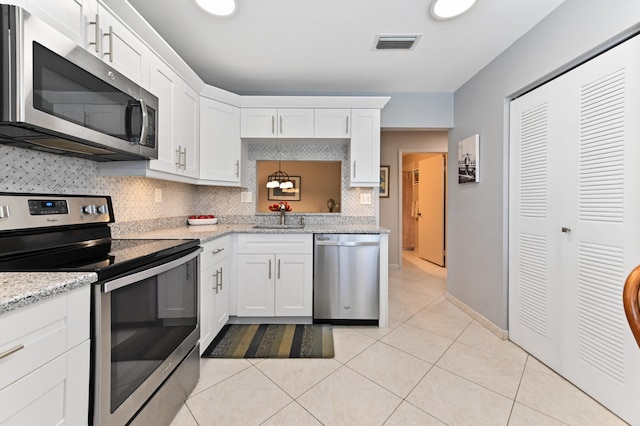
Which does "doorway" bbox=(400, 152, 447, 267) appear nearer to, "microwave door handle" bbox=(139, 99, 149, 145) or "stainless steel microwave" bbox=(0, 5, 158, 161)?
"microwave door handle" bbox=(139, 99, 149, 145)

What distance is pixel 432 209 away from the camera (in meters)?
5.50

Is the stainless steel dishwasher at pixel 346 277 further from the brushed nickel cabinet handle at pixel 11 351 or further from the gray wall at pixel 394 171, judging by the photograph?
the gray wall at pixel 394 171

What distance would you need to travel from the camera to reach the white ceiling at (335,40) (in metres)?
1.84

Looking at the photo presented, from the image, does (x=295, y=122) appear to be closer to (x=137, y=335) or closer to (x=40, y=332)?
(x=137, y=335)

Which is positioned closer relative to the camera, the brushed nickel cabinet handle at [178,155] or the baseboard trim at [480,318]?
the brushed nickel cabinet handle at [178,155]

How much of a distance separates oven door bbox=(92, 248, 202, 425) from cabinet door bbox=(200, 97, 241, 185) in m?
1.25

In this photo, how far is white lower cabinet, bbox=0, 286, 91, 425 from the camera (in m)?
0.70

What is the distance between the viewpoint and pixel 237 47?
2.31 meters

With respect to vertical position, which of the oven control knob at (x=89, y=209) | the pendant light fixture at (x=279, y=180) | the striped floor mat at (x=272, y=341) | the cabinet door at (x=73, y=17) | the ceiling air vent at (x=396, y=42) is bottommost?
the striped floor mat at (x=272, y=341)

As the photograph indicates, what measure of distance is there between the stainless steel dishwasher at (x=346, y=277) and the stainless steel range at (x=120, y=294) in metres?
1.19

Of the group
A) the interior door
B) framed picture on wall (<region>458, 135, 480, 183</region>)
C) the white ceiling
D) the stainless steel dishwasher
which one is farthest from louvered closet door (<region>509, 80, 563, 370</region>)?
the interior door

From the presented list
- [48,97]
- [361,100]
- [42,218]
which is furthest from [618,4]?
[42,218]

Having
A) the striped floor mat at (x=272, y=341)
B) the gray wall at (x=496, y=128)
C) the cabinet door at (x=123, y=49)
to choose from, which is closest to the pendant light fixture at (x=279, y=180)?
the striped floor mat at (x=272, y=341)

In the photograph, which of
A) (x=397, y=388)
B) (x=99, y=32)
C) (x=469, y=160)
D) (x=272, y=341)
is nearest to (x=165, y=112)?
(x=99, y=32)
